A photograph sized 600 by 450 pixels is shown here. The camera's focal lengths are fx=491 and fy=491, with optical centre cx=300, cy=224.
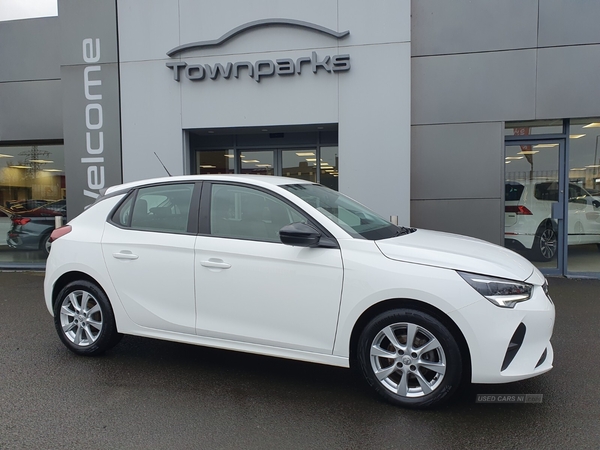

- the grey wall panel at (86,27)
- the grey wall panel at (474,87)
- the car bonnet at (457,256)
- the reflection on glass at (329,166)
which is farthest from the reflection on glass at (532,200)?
the grey wall panel at (86,27)

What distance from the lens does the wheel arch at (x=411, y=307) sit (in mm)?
3350

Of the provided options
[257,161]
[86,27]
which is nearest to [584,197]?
[257,161]

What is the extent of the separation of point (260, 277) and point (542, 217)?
686 cm

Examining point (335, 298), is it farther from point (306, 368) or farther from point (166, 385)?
point (166, 385)

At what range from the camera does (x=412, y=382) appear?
11.6 ft

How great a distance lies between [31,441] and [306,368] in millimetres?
2191

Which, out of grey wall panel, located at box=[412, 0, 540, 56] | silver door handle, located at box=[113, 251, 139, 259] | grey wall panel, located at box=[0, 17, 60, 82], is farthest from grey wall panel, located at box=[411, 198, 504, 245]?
grey wall panel, located at box=[0, 17, 60, 82]

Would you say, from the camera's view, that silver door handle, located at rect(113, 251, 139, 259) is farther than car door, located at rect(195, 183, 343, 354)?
Yes

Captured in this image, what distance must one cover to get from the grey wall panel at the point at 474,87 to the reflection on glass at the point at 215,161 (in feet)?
12.8

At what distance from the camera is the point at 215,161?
33.9ft

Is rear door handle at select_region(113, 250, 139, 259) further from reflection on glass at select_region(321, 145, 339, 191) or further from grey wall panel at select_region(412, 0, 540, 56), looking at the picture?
grey wall panel at select_region(412, 0, 540, 56)

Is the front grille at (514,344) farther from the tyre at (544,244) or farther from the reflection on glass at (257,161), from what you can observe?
the reflection on glass at (257,161)

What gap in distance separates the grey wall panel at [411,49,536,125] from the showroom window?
24.2 ft

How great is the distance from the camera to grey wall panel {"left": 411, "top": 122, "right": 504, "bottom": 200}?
8.36m
